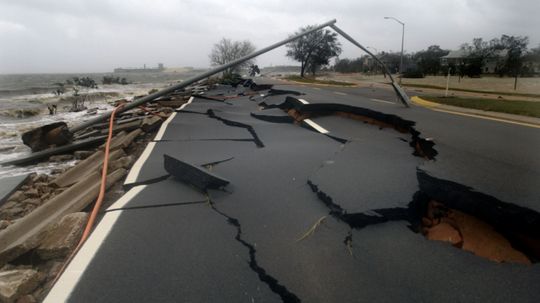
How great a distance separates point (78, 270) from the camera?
2.45 m

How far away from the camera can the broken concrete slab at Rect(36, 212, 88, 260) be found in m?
2.85

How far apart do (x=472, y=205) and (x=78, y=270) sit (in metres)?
3.38

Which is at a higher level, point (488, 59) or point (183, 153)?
point (488, 59)

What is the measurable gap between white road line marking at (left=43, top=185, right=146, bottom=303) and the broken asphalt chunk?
3.14ft

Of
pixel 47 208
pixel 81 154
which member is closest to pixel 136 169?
pixel 47 208

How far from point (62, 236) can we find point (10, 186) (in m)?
2.91

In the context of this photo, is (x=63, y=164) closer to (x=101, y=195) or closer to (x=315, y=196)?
(x=101, y=195)

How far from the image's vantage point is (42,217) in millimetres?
3664

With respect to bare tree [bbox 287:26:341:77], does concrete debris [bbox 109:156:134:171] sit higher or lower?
lower

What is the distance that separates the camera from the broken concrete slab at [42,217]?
285 centimetres

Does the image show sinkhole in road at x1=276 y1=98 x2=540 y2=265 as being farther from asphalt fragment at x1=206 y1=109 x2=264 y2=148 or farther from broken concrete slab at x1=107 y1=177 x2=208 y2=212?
asphalt fragment at x1=206 y1=109 x2=264 y2=148

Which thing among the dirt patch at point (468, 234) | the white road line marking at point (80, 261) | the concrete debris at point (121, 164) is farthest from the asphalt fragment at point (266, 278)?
the concrete debris at point (121, 164)

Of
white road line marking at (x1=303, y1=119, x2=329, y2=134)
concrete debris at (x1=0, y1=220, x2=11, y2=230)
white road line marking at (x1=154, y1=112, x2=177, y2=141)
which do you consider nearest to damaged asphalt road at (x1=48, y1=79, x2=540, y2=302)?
concrete debris at (x1=0, y1=220, x2=11, y2=230)

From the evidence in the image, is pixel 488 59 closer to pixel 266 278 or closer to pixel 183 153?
pixel 183 153
